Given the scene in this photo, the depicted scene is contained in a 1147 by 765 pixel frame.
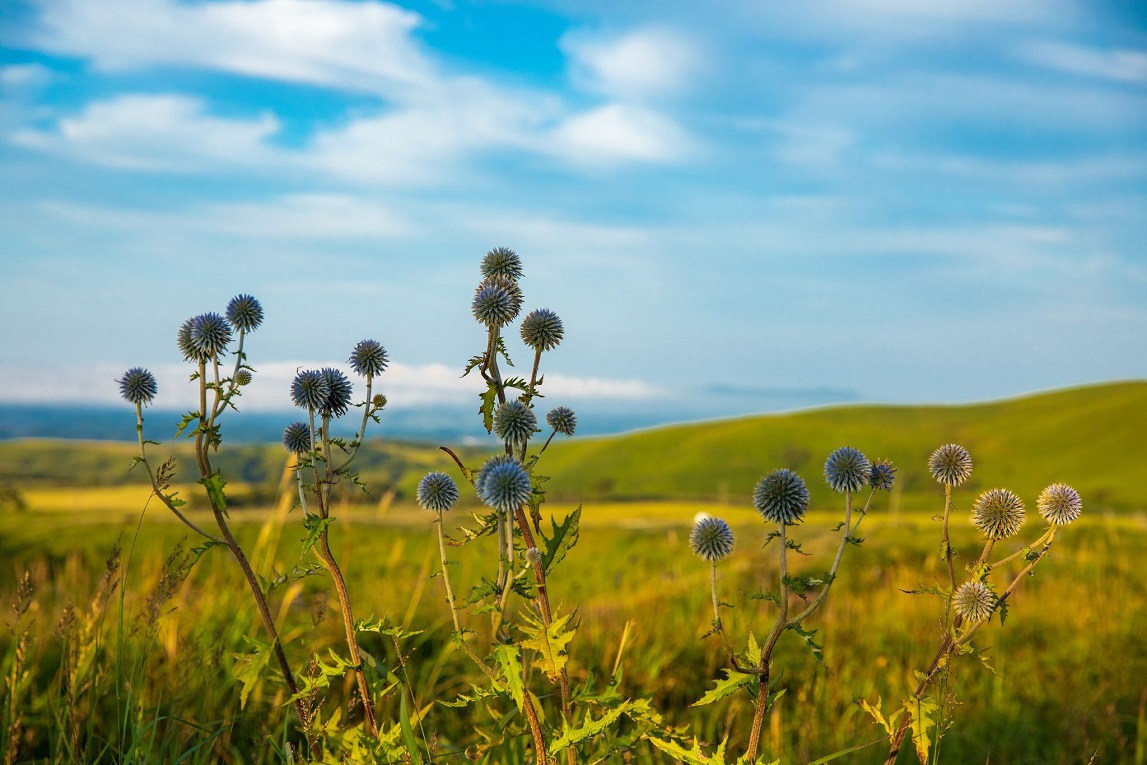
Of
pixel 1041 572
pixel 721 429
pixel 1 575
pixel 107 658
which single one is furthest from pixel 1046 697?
pixel 721 429

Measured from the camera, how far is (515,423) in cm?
251

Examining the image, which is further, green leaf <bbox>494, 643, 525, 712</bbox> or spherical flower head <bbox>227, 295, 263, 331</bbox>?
spherical flower head <bbox>227, 295, 263, 331</bbox>

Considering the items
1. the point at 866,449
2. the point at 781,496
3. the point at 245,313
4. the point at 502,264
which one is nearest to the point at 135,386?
the point at 245,313

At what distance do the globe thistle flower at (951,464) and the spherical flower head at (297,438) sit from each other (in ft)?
7.57

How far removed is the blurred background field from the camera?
4.23 m

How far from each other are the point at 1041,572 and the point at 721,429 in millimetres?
53267

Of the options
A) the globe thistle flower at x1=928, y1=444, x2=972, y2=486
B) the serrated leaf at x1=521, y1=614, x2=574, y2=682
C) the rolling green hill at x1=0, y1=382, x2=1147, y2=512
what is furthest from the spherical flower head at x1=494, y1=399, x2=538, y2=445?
the rolling green hill at x1=0, y1=382, x2=1147, y2=512

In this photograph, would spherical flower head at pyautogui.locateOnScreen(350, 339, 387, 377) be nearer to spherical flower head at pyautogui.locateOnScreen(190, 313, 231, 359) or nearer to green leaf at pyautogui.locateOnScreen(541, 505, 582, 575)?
spherical flower head at pyautogui.locateOnScreen(190, 313, 231, 359)

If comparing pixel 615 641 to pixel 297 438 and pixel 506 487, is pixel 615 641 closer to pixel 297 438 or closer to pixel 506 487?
pixel 297 438

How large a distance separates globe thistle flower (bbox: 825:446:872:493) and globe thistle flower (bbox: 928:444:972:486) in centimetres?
43

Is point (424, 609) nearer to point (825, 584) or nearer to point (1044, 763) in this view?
point (1044, 763)

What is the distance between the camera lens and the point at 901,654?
762 centimetres

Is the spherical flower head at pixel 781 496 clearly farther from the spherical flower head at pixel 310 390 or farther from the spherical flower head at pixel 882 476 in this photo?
the spherical flower head at pixel 310 390

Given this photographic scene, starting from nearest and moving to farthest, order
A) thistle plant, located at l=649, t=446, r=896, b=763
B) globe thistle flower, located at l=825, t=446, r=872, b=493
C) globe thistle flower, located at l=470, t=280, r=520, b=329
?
thistle plant, located at l=649, t=446, r=896, b=763, globe thistle flower, located at l=470, t=280, r=520, b=329, globe thistle flower, located at l=825, t=446, r=872, b=493
